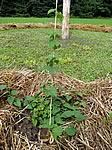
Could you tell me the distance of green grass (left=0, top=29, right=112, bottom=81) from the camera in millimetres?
3172

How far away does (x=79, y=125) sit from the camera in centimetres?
180

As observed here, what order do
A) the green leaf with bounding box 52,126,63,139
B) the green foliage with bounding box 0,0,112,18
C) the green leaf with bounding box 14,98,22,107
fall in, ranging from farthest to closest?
the green foliage with bounding box 0,0,112,18
the green leaf with bounding box 14,98,22,107
the green leaf with bounding box 52,126,63,139

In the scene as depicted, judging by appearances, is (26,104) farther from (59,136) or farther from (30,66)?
(30,66)

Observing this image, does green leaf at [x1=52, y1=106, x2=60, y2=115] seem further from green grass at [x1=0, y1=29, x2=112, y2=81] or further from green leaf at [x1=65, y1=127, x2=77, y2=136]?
green grass at [x1=0, y1=29, x2=112, y2=81]

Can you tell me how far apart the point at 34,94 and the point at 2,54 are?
1914mm

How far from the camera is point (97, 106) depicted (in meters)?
1.96

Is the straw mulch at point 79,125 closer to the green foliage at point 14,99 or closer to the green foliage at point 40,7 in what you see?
the green foliage at point 14,99

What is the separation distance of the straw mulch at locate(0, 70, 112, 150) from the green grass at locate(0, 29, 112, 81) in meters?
0.61

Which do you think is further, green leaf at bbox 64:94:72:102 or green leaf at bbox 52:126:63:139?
green leaf at bbox 64:94:72:102

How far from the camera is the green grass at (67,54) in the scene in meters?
3.17

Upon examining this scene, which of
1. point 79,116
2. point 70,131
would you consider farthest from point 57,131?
point 79,116

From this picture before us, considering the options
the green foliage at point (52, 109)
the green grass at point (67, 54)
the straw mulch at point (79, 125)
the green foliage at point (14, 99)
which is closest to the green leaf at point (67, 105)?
the green foliage at point (52, 109)

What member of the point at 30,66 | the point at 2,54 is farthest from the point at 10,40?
the point at 30,66

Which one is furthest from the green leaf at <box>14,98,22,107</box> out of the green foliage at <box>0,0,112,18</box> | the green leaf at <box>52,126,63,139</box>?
the green foliage at <box>0,0,112,18</box>
